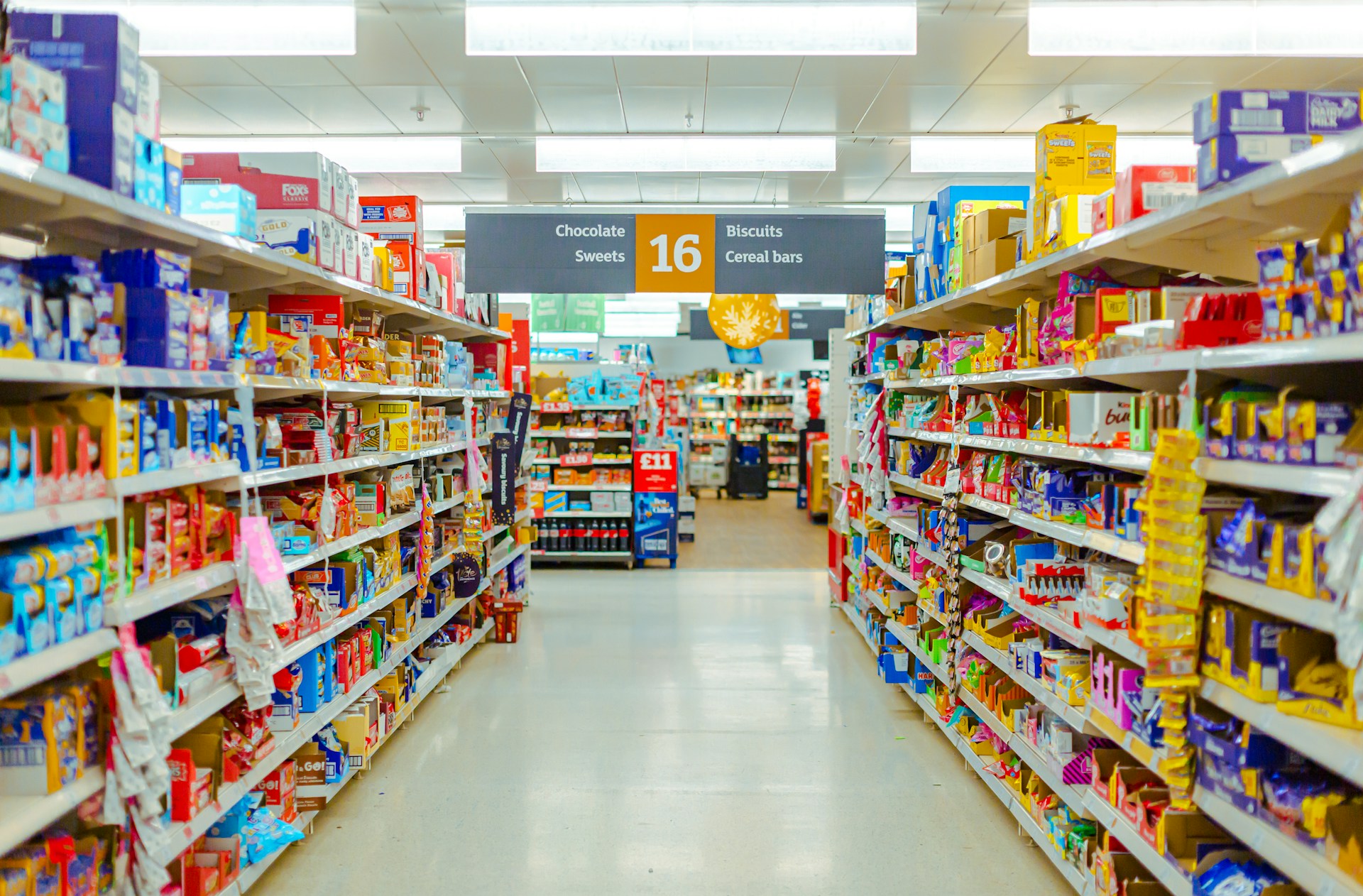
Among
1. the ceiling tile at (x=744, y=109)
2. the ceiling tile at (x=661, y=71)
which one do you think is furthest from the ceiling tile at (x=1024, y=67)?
the ceiling tile at (x=661, y=71)

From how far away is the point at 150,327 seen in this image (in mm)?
2520

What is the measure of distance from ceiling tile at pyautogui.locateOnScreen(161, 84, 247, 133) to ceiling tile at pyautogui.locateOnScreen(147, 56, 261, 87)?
0.75 feet

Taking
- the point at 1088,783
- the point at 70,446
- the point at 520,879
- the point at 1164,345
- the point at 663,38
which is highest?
the point at 663,38

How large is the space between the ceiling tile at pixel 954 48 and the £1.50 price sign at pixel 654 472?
15.4 ft

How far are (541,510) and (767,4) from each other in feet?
19.7

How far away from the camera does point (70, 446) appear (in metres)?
2.24

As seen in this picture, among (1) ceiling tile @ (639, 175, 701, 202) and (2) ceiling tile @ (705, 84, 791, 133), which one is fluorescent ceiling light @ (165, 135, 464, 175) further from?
(2) ceiling tile @ (705, 84, 791, 133)

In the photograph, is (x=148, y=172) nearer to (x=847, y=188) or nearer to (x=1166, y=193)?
(x=1166, y=193)

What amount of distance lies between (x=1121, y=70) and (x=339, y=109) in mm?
5888

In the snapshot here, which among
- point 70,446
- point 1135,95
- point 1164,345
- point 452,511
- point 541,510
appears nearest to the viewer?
point 70,446

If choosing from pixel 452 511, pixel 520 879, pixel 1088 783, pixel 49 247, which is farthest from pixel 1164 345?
pixel 452 511

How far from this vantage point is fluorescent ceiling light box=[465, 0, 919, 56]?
5.48m

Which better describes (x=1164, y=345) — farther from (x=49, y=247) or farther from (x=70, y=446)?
(x=49, y=247)

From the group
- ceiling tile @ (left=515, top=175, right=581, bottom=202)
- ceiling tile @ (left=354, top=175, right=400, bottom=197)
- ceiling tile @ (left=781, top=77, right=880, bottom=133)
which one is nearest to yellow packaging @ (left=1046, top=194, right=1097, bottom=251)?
ceiling tile @ (left=781, top=77, right=880, bottom=133)
